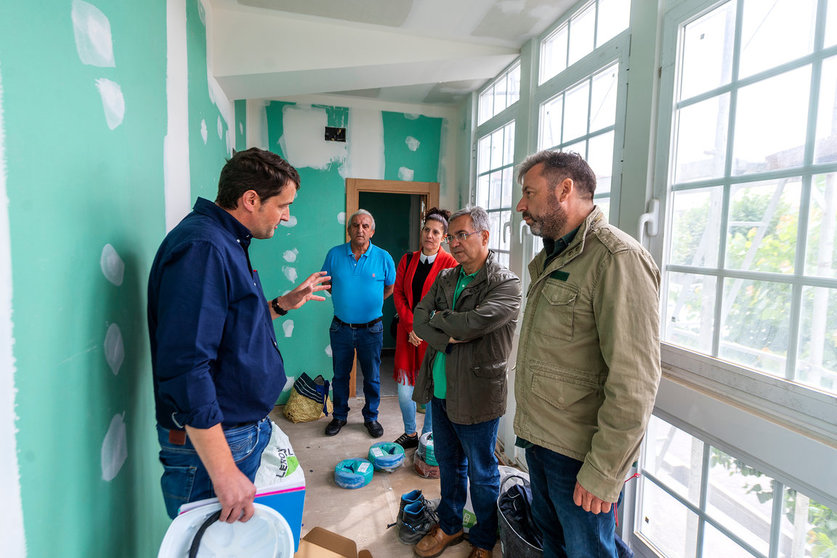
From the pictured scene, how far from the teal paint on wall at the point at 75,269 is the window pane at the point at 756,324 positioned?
1.83 metres

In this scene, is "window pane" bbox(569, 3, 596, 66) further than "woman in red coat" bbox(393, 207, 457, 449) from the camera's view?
No

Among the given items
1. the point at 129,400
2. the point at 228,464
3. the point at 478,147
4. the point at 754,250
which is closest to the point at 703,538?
the point at 754,250

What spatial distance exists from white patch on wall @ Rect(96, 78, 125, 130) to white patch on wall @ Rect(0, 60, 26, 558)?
0.38 meters

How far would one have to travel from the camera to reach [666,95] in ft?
5.15

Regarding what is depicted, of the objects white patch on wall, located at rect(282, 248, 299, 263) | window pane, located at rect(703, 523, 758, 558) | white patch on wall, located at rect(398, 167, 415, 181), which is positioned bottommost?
window pane, located at rect(703, 523, 758, 558)

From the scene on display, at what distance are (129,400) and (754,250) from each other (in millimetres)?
1929

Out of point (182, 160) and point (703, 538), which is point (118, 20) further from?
point (703, 538)

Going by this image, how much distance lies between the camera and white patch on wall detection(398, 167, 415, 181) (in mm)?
3855

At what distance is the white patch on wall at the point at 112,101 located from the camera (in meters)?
1.04

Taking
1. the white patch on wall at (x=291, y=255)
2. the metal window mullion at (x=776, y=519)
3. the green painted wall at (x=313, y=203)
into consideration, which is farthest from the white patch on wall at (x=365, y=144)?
the metal window mullion at (x=776, y=519)

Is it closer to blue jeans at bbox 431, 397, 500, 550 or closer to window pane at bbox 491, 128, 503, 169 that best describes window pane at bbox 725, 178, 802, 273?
blue jeans at bbox 431, 397, 500, 550

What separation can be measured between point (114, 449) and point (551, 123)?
2506 millimetres

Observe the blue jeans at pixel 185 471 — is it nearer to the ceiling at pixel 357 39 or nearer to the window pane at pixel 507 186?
the ceiling at pixel 357 39

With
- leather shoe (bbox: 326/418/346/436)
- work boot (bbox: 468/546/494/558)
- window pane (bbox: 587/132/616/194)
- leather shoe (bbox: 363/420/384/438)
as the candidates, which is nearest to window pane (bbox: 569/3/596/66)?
window pane (bbox: 587/132/616/194)
